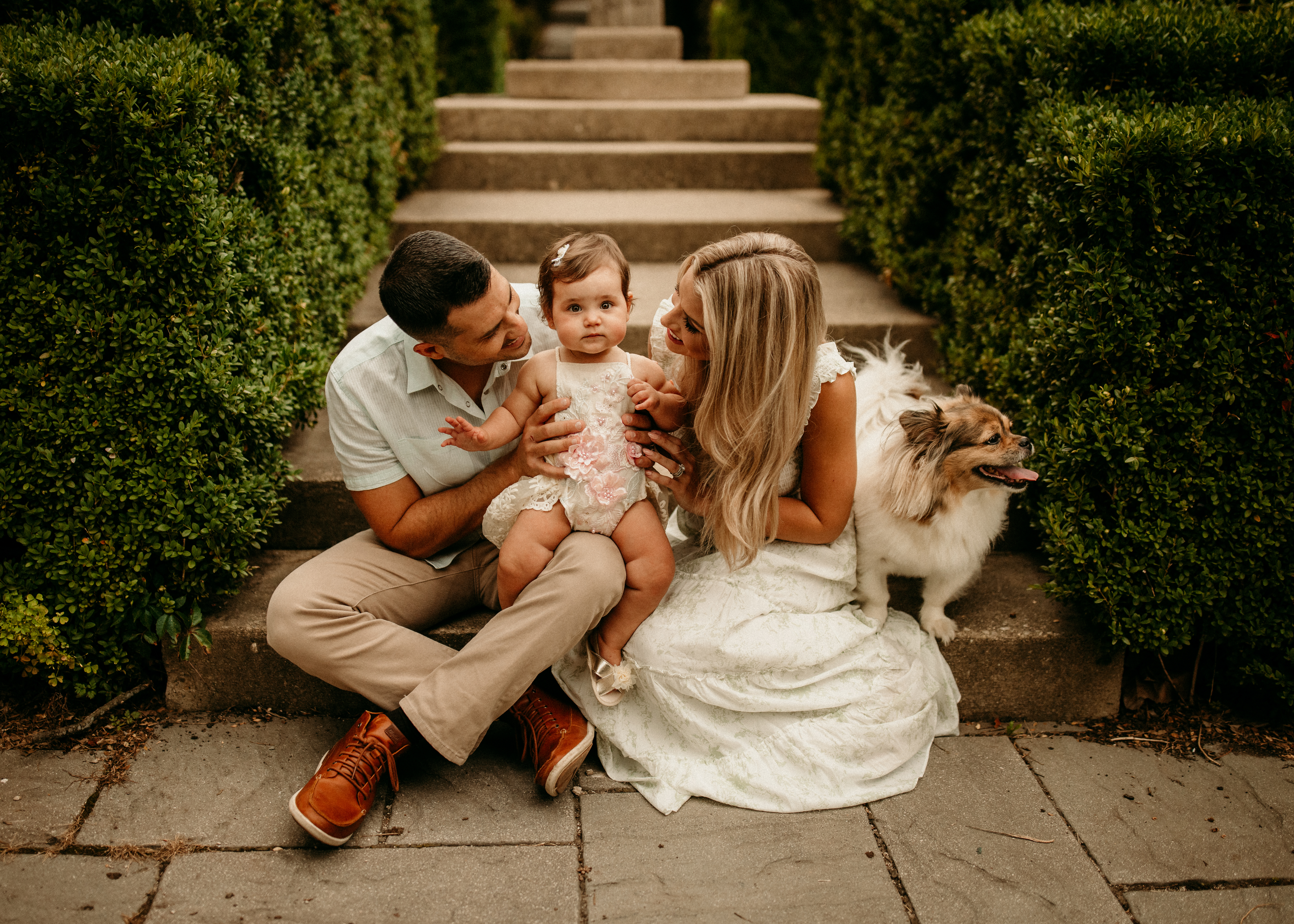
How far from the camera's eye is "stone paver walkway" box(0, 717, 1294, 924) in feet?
7.24

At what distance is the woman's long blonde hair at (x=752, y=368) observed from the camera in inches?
90.3

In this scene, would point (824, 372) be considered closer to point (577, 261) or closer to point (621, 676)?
point (577, 261)

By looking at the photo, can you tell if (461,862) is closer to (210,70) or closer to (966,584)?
(966,584)

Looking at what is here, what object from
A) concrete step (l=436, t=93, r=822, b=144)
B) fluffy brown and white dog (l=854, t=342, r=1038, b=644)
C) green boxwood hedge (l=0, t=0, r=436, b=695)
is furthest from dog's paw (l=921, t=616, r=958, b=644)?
concrete step (l=436, t=93, r=822, b=144)

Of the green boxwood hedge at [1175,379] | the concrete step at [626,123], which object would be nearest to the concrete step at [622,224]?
the concrete step at [626,123]

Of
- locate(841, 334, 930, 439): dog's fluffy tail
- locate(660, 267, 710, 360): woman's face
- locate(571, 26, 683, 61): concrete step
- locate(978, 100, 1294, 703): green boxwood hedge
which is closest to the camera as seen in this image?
locate(660, 267, 710, 360): woman's face

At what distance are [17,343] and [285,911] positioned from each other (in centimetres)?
184

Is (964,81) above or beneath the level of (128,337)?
above

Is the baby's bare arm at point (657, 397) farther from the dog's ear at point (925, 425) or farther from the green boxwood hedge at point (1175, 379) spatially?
the green boxwood hedge at point (1175, 379)

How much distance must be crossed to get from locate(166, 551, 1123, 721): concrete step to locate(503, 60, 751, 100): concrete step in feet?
17.2

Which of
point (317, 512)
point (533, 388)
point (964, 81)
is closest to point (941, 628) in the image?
point (533, 388)

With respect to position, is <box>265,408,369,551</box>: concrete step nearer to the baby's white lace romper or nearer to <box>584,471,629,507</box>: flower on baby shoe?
the baby's white lace romper

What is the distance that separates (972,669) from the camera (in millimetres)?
2887

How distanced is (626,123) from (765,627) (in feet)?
15.2
